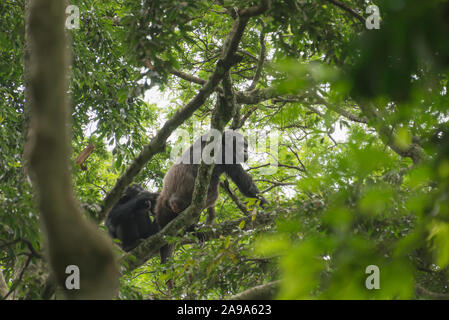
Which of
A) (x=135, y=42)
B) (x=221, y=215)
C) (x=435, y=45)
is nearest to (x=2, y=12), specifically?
(x=135, y=42)

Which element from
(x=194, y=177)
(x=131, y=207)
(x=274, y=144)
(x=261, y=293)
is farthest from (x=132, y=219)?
(x=261, y=293)

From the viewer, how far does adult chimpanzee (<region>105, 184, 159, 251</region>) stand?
588cm

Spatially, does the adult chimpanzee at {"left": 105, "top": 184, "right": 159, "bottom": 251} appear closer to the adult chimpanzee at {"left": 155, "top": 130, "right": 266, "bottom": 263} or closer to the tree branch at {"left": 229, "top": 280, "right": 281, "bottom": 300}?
the adult chimpanzee at {"left": 155, "top": 130, "right": 266, "bottom": 263}

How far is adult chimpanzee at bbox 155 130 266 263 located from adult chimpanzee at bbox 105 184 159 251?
206 mm

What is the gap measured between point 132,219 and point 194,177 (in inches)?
42.7

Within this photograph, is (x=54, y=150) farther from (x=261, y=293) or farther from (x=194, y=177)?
(x=194, y=177)

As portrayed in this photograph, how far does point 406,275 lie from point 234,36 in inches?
114

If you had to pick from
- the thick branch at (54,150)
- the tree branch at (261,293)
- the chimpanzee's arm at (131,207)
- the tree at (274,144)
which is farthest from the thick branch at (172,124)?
the thick branch at (54,150)

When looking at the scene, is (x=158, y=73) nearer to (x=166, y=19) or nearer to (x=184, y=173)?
(x=166, y=19)

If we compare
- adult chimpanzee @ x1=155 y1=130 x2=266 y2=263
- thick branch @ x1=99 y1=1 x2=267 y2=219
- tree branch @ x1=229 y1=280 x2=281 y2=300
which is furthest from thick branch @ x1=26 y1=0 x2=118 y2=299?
adult chimpanzee @ x1=155 y1=130 x2=266 y2=263

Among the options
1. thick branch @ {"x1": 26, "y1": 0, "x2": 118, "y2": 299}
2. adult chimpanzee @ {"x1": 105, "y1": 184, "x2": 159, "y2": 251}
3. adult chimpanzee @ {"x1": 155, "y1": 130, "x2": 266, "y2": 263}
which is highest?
adult chimpanzee @ {"x1": 155, "y1": 130, "x2": 266, "y2": 263}

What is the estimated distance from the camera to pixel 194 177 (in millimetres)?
6109

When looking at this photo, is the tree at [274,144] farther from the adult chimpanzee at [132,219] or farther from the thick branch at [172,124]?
the adult chimpanzee at [132,219]

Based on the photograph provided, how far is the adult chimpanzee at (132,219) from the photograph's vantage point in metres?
5.88
